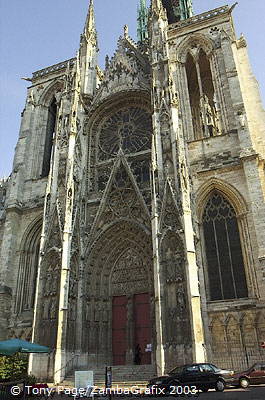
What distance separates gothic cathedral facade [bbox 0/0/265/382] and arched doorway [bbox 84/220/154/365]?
0.05 meters

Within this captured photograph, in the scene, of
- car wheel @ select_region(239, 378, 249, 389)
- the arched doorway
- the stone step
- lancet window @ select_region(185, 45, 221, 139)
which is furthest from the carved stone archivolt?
lancet window @ select_region(185, 45, 221, 139)

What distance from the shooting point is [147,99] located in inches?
797

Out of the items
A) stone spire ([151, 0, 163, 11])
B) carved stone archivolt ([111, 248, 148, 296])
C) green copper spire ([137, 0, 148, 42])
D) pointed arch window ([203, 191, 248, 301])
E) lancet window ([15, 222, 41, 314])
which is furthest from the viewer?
green copper spire ([137, 0, 148, 42])

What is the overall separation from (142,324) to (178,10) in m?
25.0

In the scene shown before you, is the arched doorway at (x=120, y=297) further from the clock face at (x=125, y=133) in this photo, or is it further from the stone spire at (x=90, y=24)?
the stone spire at (x=90, y=24)

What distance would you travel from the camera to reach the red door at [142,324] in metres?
14.7

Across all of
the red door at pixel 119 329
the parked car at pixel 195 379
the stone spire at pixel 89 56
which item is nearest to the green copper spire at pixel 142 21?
the stone spire at pixel 89 56

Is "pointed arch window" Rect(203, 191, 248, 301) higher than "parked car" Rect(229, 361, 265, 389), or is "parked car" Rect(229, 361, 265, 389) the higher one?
"pointed arch window" Rect(203, 191, 248, 301)

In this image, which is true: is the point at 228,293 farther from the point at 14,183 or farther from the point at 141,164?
the point at 14,183

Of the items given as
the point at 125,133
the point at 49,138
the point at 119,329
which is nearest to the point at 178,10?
the point at 125,133

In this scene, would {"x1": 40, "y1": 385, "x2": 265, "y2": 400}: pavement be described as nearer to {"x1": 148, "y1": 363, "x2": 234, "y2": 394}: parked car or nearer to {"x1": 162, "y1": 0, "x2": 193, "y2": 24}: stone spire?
{"x1": 148, "y1": 363, "x2": 234, "y2": 394}: parked car

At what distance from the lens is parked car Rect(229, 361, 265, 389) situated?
37.3 ft

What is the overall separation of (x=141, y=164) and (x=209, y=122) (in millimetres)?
4015

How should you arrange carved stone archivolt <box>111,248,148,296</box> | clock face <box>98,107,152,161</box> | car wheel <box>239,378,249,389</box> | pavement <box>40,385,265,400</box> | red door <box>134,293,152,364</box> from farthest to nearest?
clock face <box>98,107,152,161</box> → carved stone archivolt <box>111,248,148,296</box> → red door <box>134,293,152,364</box> → car wheel <box>239,378,249,389</box> → pavement <box>40,385,265,400</box>
